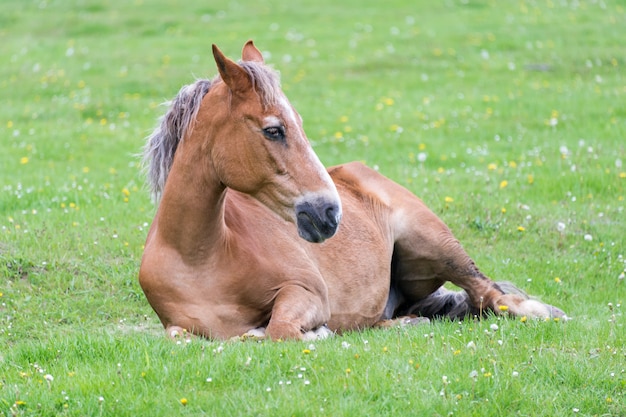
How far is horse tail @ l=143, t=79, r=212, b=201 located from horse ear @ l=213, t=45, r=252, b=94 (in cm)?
35

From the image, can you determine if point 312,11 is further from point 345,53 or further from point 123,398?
point 123,398

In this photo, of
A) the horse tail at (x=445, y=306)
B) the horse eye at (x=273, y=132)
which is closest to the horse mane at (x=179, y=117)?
the horse eye at (x=273, y=132)

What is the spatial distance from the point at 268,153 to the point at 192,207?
0.71 m

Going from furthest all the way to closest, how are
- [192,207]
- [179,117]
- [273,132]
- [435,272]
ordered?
[435,272] < [179,117] < [192,207] < [273,132]

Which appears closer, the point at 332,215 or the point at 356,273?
the point at 332,215

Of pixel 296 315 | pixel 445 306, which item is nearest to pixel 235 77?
pixel 296 315

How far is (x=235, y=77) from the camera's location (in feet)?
19.7

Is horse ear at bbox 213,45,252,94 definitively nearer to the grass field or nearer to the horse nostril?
the horse nostril

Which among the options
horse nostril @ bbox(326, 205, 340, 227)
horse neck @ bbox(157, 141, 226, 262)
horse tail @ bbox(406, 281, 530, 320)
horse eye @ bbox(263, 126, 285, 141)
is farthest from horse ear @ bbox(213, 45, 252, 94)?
horse tail @ bbox(406, 281, 530, 320)

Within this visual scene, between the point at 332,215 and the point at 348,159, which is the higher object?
the point at 332,215

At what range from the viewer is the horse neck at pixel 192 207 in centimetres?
624

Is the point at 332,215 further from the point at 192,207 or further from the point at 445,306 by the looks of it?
the point at 445,306

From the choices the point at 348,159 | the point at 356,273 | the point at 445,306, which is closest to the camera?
the point at 356,273

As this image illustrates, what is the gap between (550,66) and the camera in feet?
65.6
